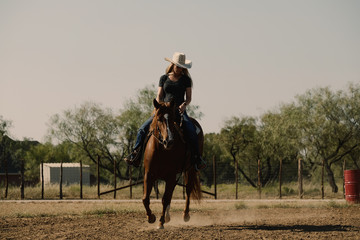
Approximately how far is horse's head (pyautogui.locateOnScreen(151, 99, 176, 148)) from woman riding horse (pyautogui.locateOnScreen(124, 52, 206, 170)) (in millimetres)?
675

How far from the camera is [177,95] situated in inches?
458

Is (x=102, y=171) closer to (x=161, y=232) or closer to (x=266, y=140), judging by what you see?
(x=266, y=140)

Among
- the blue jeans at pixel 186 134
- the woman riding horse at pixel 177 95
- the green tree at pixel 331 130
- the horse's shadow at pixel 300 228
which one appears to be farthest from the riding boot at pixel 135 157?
the green tree at pixel 331 130

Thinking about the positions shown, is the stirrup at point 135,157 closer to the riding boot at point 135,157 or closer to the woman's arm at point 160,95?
the riding boot at point 135,157

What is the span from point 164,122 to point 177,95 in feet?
4.22

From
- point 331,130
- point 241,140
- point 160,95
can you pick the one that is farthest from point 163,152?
point 241,140

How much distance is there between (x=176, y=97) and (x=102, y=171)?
173 feet

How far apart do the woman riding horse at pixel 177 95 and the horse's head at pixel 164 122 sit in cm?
68

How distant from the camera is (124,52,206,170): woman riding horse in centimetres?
1153

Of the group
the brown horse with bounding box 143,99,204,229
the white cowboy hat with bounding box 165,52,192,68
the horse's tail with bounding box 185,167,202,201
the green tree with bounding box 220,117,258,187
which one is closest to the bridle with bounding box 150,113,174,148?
the brown horse with bounding box 143,99,204,229

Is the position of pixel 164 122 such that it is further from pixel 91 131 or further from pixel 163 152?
pixel 91 131

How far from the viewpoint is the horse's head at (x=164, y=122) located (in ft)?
33.9

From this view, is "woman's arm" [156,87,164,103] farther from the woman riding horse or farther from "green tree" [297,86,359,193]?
"green tree" [297,86,359,193]

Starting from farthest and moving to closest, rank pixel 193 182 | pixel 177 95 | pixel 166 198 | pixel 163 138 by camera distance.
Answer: pixel 193 182 < pixel 177 95 < pixel 166 198 < pixel 163 138
